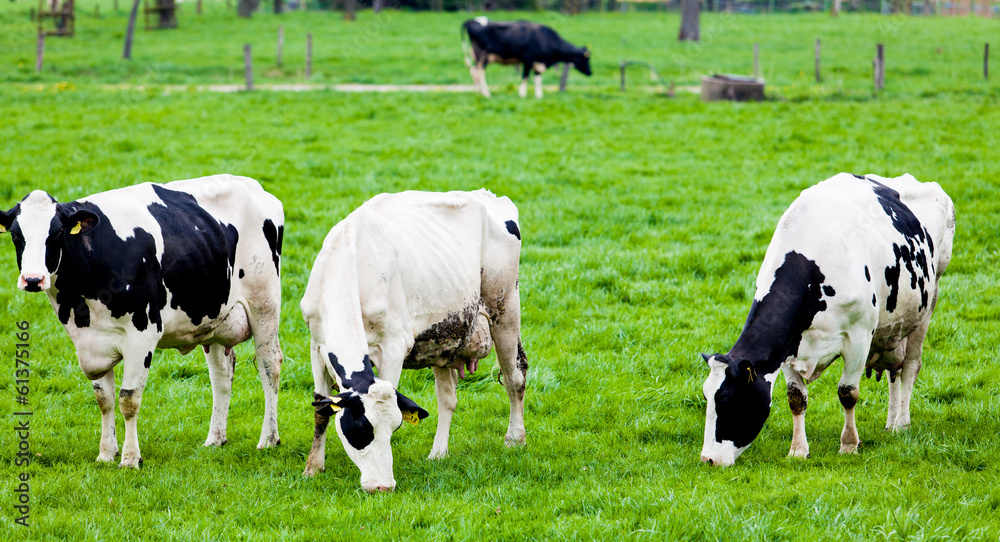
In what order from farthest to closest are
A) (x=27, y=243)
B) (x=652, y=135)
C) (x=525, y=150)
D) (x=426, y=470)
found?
(x=652, y=135) → (x=525, y=150) → (x=426, y=470) → (x=27, y=243)

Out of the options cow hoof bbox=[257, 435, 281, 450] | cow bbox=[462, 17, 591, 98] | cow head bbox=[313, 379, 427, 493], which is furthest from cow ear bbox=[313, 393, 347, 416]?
cow bbox=[462, 17, 591, 98]

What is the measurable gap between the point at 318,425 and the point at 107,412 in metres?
1.54

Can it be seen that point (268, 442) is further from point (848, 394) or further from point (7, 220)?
point (848, 394)

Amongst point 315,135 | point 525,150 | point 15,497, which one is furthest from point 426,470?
point 315,135

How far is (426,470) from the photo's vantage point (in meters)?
6.09

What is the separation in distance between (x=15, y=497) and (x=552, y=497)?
10.8 ft

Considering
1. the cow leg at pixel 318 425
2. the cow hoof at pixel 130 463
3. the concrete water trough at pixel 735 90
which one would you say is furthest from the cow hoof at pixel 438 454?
the concrete water trough at pixel 735 90

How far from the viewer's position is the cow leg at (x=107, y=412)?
607cm

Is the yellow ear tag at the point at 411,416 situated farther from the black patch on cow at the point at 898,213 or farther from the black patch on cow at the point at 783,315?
the black patch on cow at the point at 898,213

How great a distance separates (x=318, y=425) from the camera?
5.84m

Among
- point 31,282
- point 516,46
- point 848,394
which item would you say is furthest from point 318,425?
point 516,46

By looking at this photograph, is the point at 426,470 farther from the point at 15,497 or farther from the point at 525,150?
the point at 525,150

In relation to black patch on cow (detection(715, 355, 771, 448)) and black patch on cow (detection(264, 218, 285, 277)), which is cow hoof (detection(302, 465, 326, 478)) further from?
black patch on cow (detection(715, 355, 771, 448))

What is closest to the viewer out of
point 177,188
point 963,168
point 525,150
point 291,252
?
point 177,188
